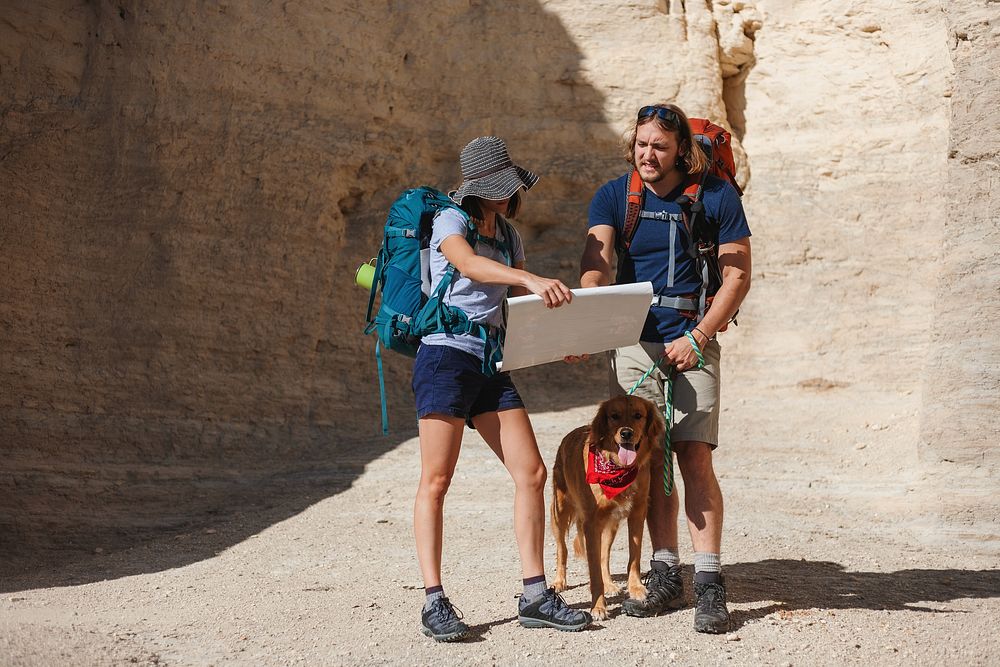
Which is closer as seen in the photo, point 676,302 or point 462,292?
point 462,292

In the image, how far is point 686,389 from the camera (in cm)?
471

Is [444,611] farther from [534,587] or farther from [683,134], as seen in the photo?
[683,134]

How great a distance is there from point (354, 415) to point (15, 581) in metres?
4.51

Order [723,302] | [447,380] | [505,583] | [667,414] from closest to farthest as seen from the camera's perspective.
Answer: [447,380] → [723,302] → [667,414] → [505,583]

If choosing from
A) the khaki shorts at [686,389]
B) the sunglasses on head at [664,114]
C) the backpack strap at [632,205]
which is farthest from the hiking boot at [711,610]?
the sunglasses on head at [664,114]

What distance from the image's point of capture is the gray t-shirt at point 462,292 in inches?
174

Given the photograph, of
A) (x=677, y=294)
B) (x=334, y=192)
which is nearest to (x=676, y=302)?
(x=677, y=294)

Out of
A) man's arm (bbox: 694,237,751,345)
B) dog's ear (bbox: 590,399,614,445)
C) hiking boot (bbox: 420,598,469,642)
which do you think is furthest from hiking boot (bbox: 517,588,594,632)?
man's arm (bbox: 694,237,751,345)

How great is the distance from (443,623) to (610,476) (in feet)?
3.21

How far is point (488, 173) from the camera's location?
177 inches

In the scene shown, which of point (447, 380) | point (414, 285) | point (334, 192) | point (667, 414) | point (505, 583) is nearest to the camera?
point (447, 380)

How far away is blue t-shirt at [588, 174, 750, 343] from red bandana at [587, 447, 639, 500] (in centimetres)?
60

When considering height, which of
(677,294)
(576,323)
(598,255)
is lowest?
(576,323)

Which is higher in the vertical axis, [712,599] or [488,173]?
[488,173]
